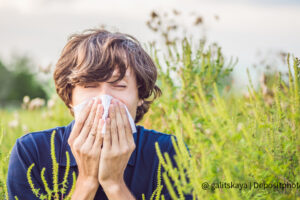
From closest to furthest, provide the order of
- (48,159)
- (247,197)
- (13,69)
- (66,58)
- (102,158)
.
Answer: (247,197) < (102,158) < (48,159) < (66,58) < (13,69)

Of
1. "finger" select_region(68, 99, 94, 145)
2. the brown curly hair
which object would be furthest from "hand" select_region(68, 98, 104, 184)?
the brown curly hair

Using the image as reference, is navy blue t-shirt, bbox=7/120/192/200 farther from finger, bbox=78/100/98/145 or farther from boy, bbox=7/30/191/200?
finger, bbox=78/100/98/145

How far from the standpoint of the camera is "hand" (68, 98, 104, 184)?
1.77m

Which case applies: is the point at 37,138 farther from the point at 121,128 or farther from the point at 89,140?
the point at 121,128

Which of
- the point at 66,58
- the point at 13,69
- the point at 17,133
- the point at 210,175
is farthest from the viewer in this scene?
the point at 13,69

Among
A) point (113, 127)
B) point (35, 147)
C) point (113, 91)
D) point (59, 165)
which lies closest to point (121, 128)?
point (113, 127)

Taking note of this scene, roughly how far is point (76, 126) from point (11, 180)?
0.49 metres

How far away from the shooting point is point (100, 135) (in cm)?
179

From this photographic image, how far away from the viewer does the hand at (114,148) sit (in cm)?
178

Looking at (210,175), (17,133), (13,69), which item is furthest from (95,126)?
(13,69)

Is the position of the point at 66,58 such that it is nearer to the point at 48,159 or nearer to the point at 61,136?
the point at 61,136

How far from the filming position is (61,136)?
2.09m

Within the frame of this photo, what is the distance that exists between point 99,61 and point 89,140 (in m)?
0.55

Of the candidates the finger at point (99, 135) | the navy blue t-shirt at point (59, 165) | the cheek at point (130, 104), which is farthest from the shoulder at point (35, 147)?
the cheek at point (130, 104)
